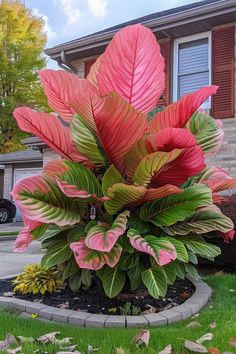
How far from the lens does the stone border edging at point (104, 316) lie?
3.43 metres

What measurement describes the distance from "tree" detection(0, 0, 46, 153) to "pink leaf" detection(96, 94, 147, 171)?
2059 centimetres

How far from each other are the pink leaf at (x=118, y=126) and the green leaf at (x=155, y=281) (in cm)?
107

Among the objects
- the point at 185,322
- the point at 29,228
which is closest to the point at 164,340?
the point at 185,322

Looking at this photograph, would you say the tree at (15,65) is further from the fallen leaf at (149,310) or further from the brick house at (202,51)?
the fallen leaf at (149,310)

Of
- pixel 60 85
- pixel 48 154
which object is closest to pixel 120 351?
pixel 60 85

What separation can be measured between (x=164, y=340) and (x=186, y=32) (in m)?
8.05

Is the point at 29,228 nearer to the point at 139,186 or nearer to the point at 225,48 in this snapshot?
the point at 139,186

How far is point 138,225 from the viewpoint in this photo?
394 centimetres

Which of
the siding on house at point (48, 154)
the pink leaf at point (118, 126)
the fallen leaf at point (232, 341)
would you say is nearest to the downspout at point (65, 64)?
the siding on house at point (48, 154)

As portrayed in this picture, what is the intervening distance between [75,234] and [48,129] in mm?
996

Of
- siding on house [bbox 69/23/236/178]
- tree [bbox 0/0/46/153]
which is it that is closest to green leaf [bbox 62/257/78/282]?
siding on house [bbox 69/23/236/178]

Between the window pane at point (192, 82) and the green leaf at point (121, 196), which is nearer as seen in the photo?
the green leaf at point (121, 196)

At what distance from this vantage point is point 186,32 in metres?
9.58

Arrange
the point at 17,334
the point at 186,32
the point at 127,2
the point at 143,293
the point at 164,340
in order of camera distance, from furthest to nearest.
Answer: the point at 127,2 → the point at 186,32 → the point at 143,293 → the point at 17,334 → the point at 164,340
